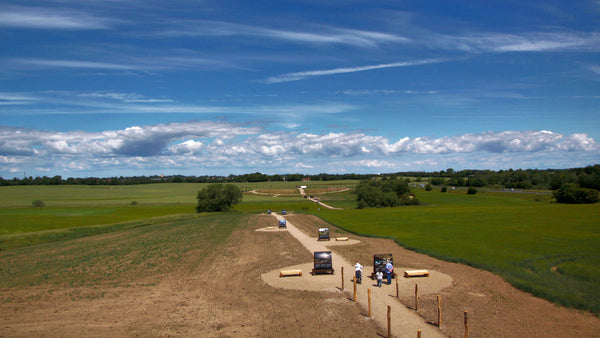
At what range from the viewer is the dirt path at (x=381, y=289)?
16.8 m

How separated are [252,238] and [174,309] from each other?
97.3 feet

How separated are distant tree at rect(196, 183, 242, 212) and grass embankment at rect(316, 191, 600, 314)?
197ft

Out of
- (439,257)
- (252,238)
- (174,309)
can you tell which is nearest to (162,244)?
(252,238)

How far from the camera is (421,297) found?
850 inches

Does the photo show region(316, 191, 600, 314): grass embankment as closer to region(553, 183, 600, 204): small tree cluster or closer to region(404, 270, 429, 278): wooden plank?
region(404, 270, 429, 278): wooden plank

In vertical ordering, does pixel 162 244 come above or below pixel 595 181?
below

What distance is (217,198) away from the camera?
374ft

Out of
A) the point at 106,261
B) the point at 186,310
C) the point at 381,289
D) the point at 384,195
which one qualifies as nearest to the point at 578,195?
the point at 384,195

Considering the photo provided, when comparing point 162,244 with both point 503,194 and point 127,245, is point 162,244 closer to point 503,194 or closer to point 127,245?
point 127,245

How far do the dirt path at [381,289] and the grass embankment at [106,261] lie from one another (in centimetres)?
947

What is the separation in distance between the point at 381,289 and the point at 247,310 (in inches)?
325

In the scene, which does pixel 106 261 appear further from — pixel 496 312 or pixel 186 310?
pixel 496 312

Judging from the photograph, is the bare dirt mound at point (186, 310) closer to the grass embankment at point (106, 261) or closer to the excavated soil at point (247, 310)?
the excavated soil at point (247, 310)

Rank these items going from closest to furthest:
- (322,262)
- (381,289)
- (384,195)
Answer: (381,289) < (322,262) < (384,195)
